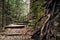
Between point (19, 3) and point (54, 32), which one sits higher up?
point (19, 3)

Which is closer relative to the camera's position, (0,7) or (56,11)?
(56,11)

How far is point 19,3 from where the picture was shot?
14883 mm

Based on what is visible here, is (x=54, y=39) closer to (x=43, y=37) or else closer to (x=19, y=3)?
(x=43, y=37)

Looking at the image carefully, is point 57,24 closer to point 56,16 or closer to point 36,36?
point 56,16

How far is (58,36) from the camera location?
3074 millimetres

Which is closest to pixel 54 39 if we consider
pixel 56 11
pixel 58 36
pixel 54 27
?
pixel 58 36

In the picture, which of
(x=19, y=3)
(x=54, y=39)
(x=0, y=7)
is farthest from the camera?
(x=19, y=3)

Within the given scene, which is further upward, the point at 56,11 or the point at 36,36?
the point at 56,11

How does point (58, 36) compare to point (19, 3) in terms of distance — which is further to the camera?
point (19, 3)

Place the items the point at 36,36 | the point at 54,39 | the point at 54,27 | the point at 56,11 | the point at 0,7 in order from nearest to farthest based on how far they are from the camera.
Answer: the point at 54,39, the point at 54,27, the point at 56,11, the point at 36,36, the point at 0,7

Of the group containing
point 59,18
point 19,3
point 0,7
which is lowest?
point 59,18

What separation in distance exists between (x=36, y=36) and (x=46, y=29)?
0.66 metres

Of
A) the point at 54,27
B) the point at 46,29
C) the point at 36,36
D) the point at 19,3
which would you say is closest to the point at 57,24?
the point at 54,27

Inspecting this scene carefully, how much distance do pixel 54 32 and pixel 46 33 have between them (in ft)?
0.93
